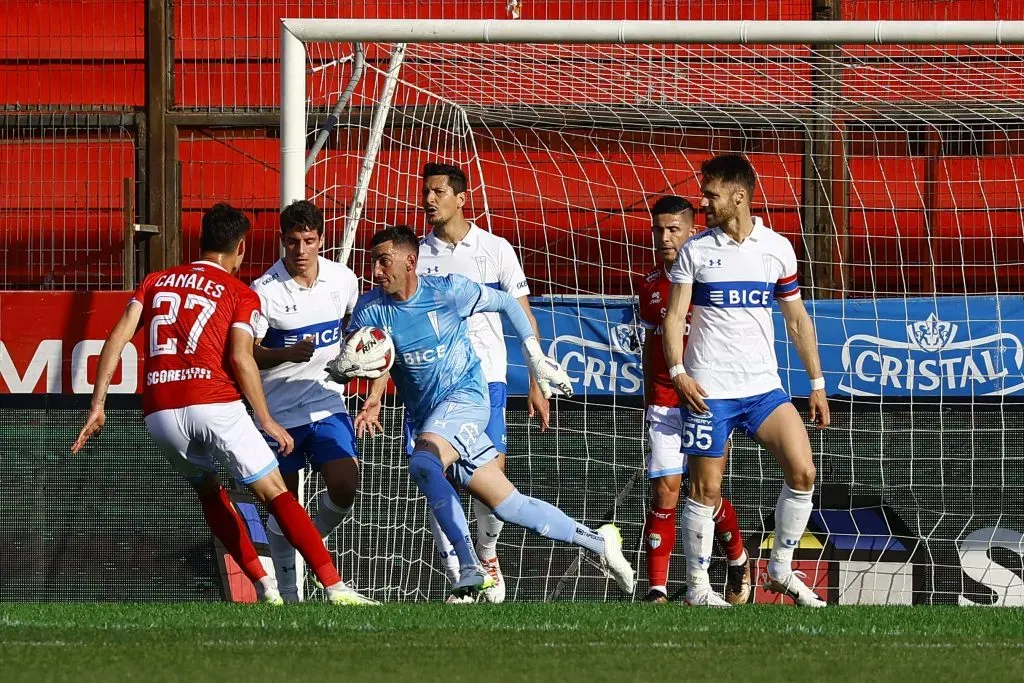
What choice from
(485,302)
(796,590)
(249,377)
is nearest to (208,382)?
(249,377)

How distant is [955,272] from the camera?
37.0 feet

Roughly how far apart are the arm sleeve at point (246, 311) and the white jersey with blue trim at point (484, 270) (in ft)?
4.38

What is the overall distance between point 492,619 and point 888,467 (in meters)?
3.91

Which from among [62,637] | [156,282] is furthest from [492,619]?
[156,282]

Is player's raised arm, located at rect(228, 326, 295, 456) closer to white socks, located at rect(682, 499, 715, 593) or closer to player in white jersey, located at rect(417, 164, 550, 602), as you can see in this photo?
player in white jersey, located at rect(417, 164, 550, 602)

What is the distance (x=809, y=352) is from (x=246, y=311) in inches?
103

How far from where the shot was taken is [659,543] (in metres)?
7.50

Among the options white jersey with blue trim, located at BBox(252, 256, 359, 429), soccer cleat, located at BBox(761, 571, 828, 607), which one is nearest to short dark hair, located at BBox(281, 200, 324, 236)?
white jersey with blue trim, located at BBox(252, 256, 359, 429)

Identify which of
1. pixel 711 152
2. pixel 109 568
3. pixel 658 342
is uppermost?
pixel 711 152

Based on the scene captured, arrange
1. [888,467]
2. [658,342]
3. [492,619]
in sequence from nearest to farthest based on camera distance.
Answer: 1. [492,619]
2. [658,342]
3. [888,467]

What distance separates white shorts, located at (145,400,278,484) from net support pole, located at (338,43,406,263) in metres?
2.27

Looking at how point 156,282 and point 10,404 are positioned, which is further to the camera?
point 10,404

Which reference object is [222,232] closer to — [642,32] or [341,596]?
[341,596]

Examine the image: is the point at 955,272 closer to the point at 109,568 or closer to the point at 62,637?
the point at 109,568
